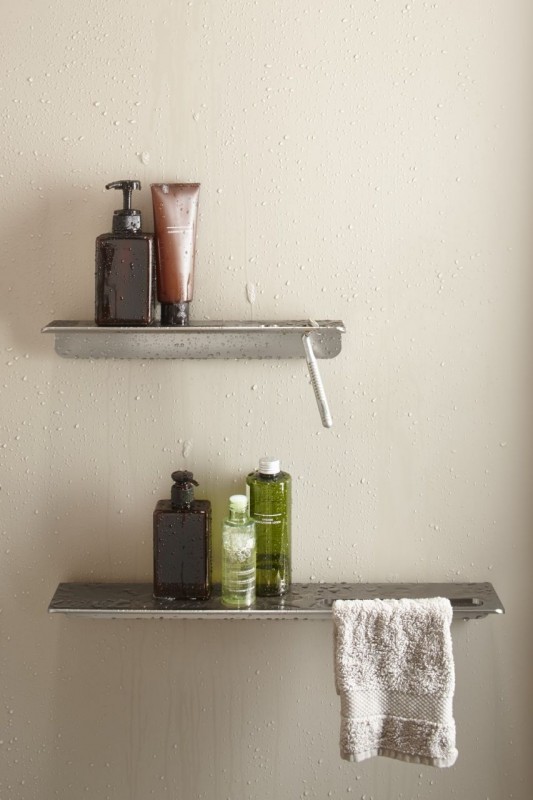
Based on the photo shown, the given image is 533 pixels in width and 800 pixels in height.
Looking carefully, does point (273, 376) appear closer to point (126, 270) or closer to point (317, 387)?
point (317, 387)

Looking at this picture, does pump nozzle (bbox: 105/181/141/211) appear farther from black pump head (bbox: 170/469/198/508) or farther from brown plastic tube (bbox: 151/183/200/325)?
black pump head (bbox: 170/469/198/508)

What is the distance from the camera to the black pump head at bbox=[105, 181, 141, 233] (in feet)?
4.25

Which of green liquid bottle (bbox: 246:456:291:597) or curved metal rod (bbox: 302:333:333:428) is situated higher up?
curved metal rod (bbox: 302:333:333:428)

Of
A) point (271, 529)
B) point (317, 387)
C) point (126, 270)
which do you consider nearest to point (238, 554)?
point (271, 529)

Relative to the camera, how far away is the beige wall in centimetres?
136

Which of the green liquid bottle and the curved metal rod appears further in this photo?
the green liquid bottle

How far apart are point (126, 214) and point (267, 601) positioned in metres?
0.59

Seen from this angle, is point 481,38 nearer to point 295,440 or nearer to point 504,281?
point 504,281

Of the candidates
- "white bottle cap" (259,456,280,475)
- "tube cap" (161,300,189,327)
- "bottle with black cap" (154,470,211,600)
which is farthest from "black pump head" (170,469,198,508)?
"tube cap" (161,300,189,327)

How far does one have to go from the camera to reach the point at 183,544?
1.36 m

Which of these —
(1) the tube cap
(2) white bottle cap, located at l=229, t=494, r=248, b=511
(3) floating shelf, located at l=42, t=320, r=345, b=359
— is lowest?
(2) white bottle cap, located at l=229, t=494, r=248, b=511

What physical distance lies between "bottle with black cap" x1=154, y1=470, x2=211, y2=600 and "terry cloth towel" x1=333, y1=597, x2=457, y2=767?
20 cm

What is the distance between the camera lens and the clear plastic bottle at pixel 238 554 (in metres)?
1.33

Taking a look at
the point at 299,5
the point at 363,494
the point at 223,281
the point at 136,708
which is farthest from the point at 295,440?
the point at 299,5
